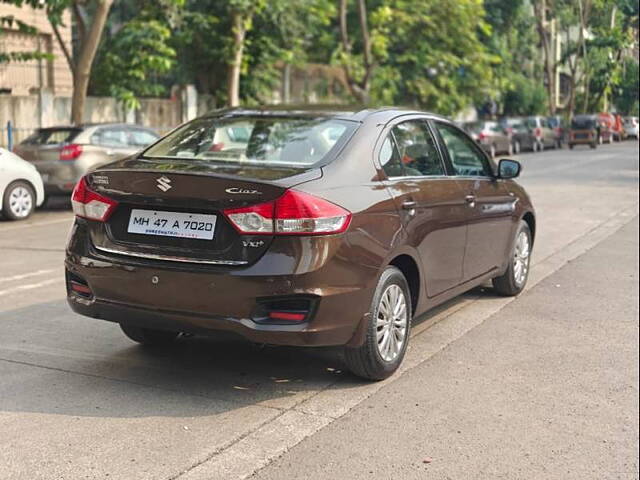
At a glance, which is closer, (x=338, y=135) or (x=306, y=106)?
(x=338, y=135)

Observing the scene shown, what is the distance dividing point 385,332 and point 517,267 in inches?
115

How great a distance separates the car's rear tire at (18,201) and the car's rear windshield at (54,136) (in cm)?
160

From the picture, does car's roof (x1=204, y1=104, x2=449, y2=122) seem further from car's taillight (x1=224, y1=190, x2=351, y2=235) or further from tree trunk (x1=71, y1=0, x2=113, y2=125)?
tree trunk (x1=71, y1=0, x2=113, y2=125)

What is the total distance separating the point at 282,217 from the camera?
14.9 feet

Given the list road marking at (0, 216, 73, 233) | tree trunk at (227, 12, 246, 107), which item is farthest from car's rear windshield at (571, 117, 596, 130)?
road marking at (0, 216, 73, 233)

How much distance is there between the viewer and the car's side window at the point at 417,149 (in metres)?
5.75

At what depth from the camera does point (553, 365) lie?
18.9 ft

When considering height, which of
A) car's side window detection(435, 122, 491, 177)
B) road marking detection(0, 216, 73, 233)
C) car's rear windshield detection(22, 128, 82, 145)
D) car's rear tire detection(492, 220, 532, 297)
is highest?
car's side window detection(435, 122, 491, 177)

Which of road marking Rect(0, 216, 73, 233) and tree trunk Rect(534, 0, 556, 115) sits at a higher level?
tree trunk Rect(534, 0, 556, 115)

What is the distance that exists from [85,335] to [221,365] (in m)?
1.22

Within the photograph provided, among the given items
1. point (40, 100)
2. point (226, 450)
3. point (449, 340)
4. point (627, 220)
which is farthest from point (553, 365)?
point (40, 100)

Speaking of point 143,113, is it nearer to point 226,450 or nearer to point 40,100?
point 40,100

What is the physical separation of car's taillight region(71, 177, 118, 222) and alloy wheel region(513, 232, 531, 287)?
153 inches

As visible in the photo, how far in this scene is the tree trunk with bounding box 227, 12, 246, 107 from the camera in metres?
24.2
